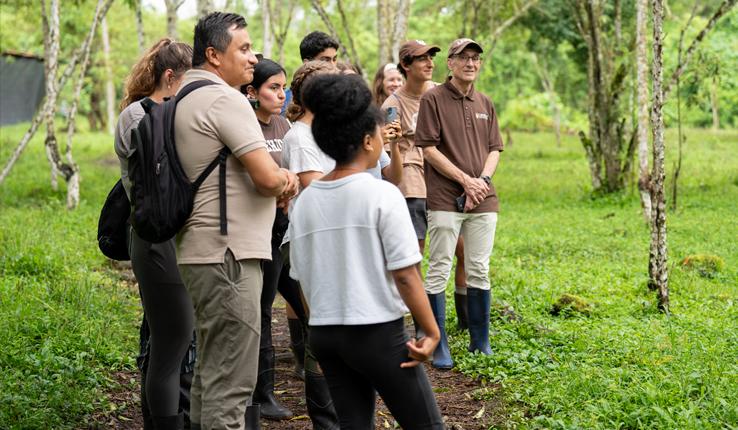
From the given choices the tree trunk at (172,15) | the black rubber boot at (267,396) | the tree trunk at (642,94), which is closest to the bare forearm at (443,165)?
the black rubber boot at (267,396)

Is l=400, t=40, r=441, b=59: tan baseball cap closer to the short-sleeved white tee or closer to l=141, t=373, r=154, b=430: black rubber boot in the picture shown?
the short-sleeved white tee

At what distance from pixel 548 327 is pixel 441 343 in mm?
958

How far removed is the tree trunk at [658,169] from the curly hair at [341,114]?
419cm

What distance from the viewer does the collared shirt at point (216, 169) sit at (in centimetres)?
364

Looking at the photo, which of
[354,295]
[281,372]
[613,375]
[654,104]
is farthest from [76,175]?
[354,295]

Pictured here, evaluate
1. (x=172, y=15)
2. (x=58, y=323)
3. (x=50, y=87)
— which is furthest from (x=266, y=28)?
(x=58, y=323)

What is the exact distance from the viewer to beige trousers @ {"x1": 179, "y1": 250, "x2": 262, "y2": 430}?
3713mm

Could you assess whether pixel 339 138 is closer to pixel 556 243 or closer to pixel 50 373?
pixel 50 373

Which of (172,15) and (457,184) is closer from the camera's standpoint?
(457,184)

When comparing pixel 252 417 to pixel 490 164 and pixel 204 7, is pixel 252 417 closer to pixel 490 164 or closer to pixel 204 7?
pixel 490 164

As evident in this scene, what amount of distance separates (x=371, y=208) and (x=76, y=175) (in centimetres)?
1193

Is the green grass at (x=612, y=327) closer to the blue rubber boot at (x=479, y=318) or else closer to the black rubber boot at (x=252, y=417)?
the blue rubber boot at (x=479, y=318)

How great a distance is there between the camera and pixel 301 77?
4.75 meters

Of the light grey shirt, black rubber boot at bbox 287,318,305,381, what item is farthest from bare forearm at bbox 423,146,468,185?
the light grey shirt
